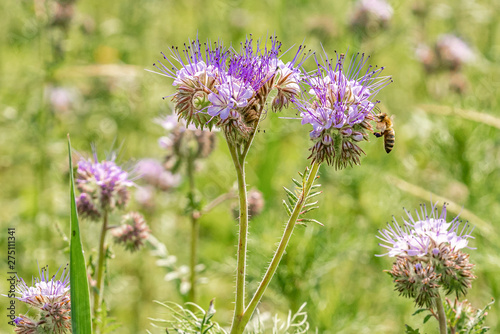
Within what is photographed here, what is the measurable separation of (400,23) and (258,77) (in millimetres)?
5610

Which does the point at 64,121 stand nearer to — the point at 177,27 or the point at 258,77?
→ the point at 177,27

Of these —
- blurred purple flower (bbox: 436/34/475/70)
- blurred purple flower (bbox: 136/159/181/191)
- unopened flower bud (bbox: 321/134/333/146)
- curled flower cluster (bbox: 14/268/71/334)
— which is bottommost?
curled flower cluster (bbox: 14/268/71/334)

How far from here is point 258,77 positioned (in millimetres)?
2900

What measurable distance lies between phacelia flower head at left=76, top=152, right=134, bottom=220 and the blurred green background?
1049 mm

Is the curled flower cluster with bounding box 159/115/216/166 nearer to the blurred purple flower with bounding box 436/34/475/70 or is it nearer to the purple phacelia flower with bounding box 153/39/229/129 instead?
the purple phacelia flower with bounding box 153/39/229/129

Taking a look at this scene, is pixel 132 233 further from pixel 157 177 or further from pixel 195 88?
pixel 157 177

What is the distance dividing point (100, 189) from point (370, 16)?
420cm

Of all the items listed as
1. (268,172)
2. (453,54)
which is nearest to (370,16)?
(453,54)

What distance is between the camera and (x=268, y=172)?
6145 millimetres

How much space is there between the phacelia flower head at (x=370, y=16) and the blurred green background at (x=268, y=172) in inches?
4.3

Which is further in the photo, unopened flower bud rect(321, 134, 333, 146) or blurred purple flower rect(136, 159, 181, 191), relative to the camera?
blurred purple flower rect(136, 159, 181, 191)

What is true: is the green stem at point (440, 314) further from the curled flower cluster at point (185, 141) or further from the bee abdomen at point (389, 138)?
the curled flower cluster at point (185, 141)

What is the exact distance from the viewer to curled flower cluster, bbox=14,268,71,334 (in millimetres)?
2891

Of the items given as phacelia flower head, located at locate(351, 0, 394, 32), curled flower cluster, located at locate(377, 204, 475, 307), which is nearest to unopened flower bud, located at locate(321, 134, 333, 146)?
curled flower cluster, located at locate(377, 204, 475, 307)
